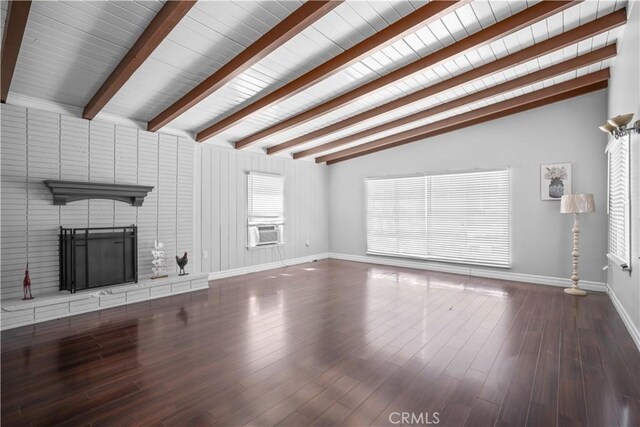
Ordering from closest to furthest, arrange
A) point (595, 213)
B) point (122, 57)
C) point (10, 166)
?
point (122, 57) < point (10, 166) < point (595, 213)

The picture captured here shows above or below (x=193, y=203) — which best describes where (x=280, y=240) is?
below

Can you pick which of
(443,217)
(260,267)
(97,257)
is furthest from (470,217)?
(97,257)

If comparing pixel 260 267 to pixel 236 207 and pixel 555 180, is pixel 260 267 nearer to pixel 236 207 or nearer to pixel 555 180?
pixel 236 207

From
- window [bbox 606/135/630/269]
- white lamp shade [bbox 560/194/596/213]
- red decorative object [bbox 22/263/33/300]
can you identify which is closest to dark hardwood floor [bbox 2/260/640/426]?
red decorative object [bbox 22/263/33/300]

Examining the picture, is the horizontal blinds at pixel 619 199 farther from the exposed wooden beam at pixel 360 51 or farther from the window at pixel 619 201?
the exposed wooden beam at pixel 360 51

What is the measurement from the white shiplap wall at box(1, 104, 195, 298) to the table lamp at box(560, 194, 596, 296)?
5.87m

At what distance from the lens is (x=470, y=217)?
5906 millimetres

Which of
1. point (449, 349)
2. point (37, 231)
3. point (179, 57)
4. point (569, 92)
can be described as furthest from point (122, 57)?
point (569, 92)

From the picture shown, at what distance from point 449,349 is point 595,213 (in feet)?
12.3

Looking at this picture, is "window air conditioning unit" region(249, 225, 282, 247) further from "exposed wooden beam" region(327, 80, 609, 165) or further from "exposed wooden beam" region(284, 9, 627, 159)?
"exposed wooden beam" region(327, 80, 609, 165)

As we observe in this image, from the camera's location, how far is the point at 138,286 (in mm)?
4320

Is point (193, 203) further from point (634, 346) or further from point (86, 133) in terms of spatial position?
point (634, 346)

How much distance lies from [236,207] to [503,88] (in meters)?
4.90

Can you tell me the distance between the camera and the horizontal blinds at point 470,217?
555cm
